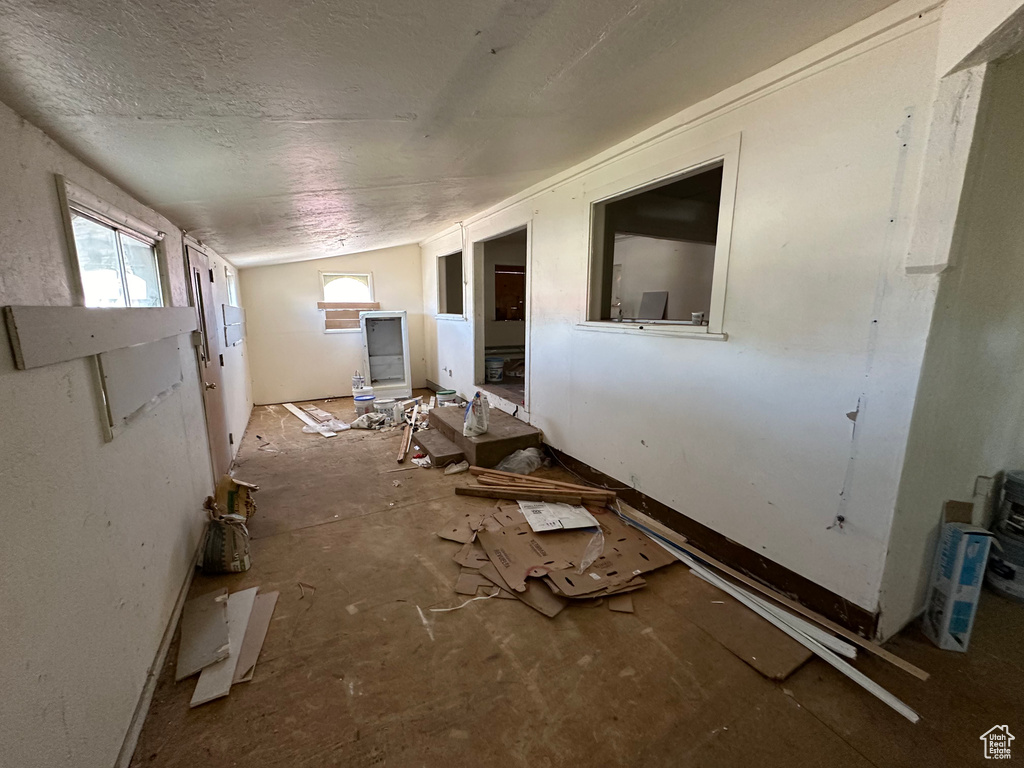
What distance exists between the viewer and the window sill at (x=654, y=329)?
2.17 meters

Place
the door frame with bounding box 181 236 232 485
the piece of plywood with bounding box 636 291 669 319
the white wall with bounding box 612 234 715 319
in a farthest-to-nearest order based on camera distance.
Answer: the white wall with bounding box 612 234 715 319, the piece of plywood with bounding box 636 291 669 319, the door frame with bounding box 181 236 232 485

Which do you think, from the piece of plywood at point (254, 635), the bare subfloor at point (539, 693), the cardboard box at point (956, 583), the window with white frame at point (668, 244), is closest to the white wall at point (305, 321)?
the window with white frame at point (668, 244)

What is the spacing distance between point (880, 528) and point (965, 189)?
1286mm

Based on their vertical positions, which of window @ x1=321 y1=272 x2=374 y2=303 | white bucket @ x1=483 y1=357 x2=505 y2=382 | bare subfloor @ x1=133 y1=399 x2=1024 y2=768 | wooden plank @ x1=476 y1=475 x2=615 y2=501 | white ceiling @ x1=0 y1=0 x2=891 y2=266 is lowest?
bare subfloor @ x1=133 y1=399 x2=1024 y2=768

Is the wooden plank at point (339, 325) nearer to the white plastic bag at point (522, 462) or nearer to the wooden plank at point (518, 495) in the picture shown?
the white plastic bag at point (522, 462)

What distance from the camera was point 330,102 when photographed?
1308 mm

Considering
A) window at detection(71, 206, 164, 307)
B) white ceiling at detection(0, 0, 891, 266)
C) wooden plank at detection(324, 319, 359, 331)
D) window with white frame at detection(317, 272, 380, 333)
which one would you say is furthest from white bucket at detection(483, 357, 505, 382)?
window at detection(71, 206, 164, 307)

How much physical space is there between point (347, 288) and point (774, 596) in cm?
652

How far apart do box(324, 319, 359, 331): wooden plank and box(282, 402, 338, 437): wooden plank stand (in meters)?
1.34

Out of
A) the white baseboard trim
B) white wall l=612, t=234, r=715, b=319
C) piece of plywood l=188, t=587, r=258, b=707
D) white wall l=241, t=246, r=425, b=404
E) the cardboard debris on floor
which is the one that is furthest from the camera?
white wall l=241, t=246, r=425, b=404

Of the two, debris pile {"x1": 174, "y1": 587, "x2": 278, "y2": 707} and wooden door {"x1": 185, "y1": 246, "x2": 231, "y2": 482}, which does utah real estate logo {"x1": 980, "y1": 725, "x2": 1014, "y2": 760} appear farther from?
wooden door {"x1": 185, "y1": 246, "x2": 231, "y2": 482}

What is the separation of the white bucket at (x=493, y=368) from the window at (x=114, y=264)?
336 cm

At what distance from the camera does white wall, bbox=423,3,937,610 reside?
1474 millimetres

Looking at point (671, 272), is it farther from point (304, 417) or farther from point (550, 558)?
point (304, 417)
